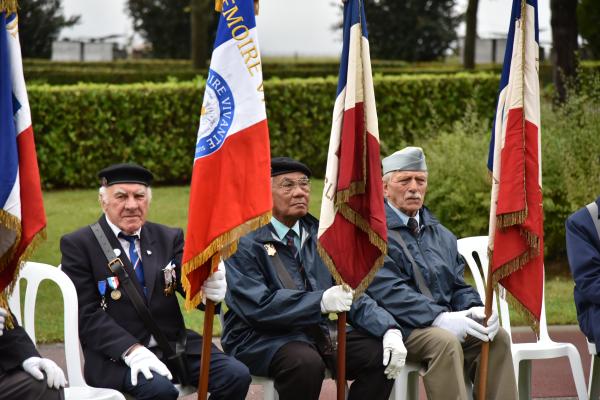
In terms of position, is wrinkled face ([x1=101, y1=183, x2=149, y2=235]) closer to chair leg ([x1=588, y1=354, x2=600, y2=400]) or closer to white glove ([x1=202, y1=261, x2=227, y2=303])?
white glove ([x1=202, y1=261, x2=227, y2=303])

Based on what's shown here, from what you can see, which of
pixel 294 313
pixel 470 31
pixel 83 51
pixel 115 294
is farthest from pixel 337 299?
pixel 83 51

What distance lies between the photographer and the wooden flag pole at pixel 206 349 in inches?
203

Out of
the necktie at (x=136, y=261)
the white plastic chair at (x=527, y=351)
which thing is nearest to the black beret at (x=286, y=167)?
the necktie at (x=136, y=261)

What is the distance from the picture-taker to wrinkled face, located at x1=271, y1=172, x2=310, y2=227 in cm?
599

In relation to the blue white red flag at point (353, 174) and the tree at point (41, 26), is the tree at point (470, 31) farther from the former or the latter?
the blue white red flag at point (353, 174)

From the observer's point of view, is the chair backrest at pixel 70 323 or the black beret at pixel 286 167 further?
the black beret at pixel 286 167

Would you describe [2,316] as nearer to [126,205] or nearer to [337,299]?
[126,205]

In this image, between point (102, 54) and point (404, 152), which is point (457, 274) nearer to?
point (404, 152)

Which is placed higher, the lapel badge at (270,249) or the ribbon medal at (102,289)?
the lapel badge at (270,249)

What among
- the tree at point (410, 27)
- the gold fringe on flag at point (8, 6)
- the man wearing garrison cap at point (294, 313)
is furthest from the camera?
the tree at point (410, 27)

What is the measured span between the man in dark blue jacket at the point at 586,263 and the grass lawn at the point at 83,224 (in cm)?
310

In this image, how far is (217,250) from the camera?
521 cm

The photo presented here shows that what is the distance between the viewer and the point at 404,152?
6500mm

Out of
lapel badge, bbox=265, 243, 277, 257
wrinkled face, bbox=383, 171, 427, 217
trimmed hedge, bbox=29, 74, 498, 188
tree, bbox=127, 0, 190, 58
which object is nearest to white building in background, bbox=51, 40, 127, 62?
tree, bbox=127, 0, 190, 58
